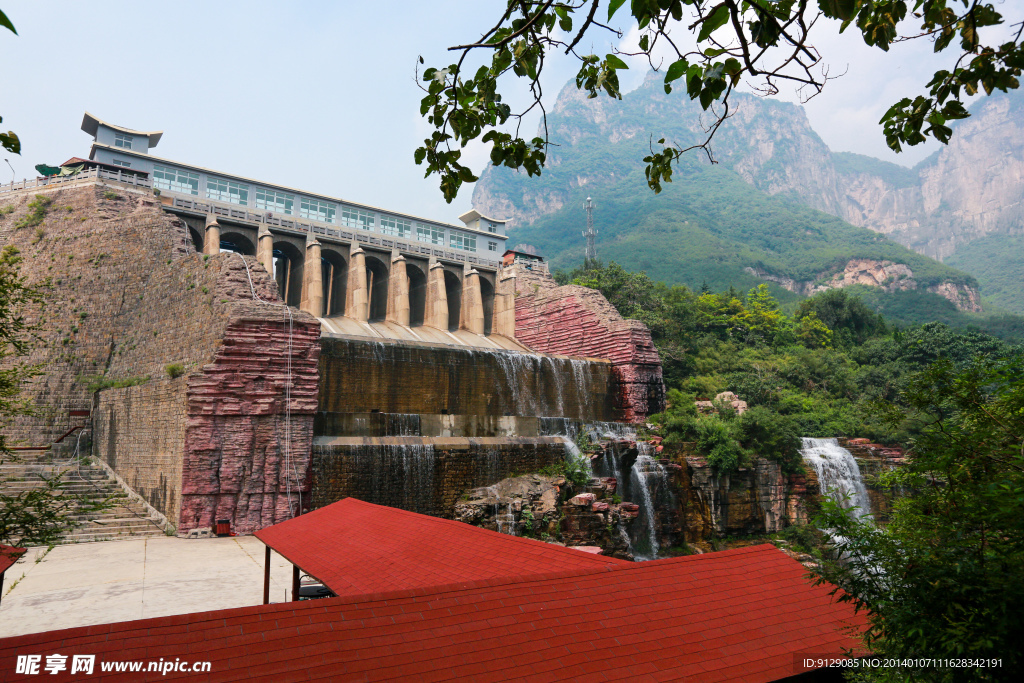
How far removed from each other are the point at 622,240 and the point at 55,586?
85.0 m

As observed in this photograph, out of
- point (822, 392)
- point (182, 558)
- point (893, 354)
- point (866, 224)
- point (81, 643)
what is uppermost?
point (866, 224)

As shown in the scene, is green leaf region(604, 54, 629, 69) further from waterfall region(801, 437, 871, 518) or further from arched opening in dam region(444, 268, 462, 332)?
arched opening in dam region(444, 268, 462, 332)

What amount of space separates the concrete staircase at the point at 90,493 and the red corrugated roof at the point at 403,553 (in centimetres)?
687

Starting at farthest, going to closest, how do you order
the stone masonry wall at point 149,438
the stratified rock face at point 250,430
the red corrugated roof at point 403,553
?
1. the stone masonry wall at point 149,438
2. the stratified rock face at point 250,430
3. the red corrugated roof at point 403,553

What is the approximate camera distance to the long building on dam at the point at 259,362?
13.4 metres

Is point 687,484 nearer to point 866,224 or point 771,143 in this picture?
point 866,224

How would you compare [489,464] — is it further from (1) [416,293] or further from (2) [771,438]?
(1) [416,293]

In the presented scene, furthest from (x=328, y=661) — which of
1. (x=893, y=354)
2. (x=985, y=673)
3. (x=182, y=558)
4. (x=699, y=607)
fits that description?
(x=893, y=354)

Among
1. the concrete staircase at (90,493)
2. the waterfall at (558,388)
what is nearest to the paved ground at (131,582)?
the concrete staircase at (90,493)

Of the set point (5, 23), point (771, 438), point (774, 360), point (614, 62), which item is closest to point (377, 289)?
point (774, 360)

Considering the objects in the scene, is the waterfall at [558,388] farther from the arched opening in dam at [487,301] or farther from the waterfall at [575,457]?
the arched opening in dam at [487,301]

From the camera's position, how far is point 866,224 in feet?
524

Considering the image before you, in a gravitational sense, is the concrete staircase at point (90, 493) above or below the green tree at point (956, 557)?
below

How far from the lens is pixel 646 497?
18.2 meters
